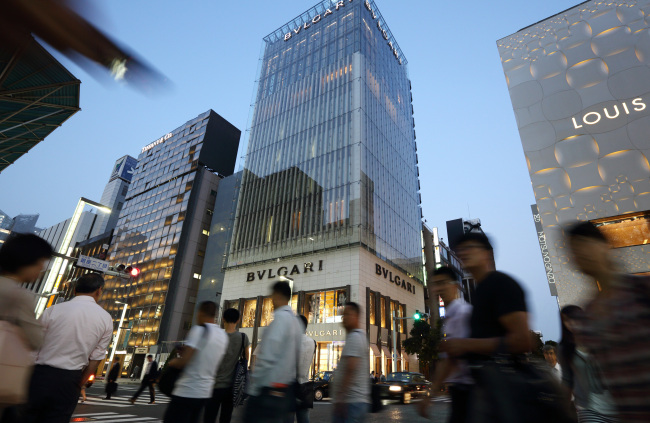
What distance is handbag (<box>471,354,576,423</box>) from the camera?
1573 millimetres

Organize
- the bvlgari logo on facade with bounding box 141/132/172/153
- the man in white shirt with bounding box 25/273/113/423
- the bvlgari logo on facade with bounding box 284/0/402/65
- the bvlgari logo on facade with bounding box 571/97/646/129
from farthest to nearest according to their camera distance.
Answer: the bvlgari logo on facade with bounding box 141/132/172/153 → the bvlgari logo on facade with bounding box 284/0/402/65 → the bvlgari logo on facade with bounding box 571/97/646/129 → the man in white shirt with bounding box 25/273/113/423

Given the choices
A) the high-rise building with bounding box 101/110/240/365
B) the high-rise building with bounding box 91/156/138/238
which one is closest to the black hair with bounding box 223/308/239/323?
the high-rise building with bounding box 101/110/240/365

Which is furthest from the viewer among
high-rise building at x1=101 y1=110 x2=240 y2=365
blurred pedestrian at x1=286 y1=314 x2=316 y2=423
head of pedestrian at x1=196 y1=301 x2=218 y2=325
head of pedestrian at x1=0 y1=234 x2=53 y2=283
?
high-rise building at x1=101 y1=110 x2=240 y2=365

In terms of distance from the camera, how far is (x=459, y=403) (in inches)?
116

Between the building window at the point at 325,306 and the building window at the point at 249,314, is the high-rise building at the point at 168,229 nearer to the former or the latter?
the building window at the point at 249,314

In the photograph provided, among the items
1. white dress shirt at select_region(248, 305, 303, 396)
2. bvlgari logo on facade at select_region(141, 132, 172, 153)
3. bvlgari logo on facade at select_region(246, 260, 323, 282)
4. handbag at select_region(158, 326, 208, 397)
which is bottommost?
Result: handbag at select_region(158, 326, 208, 397)

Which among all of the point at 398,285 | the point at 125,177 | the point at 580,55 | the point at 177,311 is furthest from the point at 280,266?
the point at 125,177

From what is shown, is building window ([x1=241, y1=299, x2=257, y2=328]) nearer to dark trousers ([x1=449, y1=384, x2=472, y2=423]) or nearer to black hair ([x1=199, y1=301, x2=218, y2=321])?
black hair ([x1=199, y1=301, x2=218, y2=321])

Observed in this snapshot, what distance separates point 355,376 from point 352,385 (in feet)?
0.31

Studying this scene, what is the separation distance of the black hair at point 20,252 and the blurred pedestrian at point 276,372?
70.2 inches

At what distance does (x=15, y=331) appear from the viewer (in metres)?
1.91

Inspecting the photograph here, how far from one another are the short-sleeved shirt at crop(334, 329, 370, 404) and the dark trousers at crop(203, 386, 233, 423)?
1764 mm

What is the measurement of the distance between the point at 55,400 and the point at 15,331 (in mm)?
1335

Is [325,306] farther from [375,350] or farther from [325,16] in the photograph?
[325,16]
